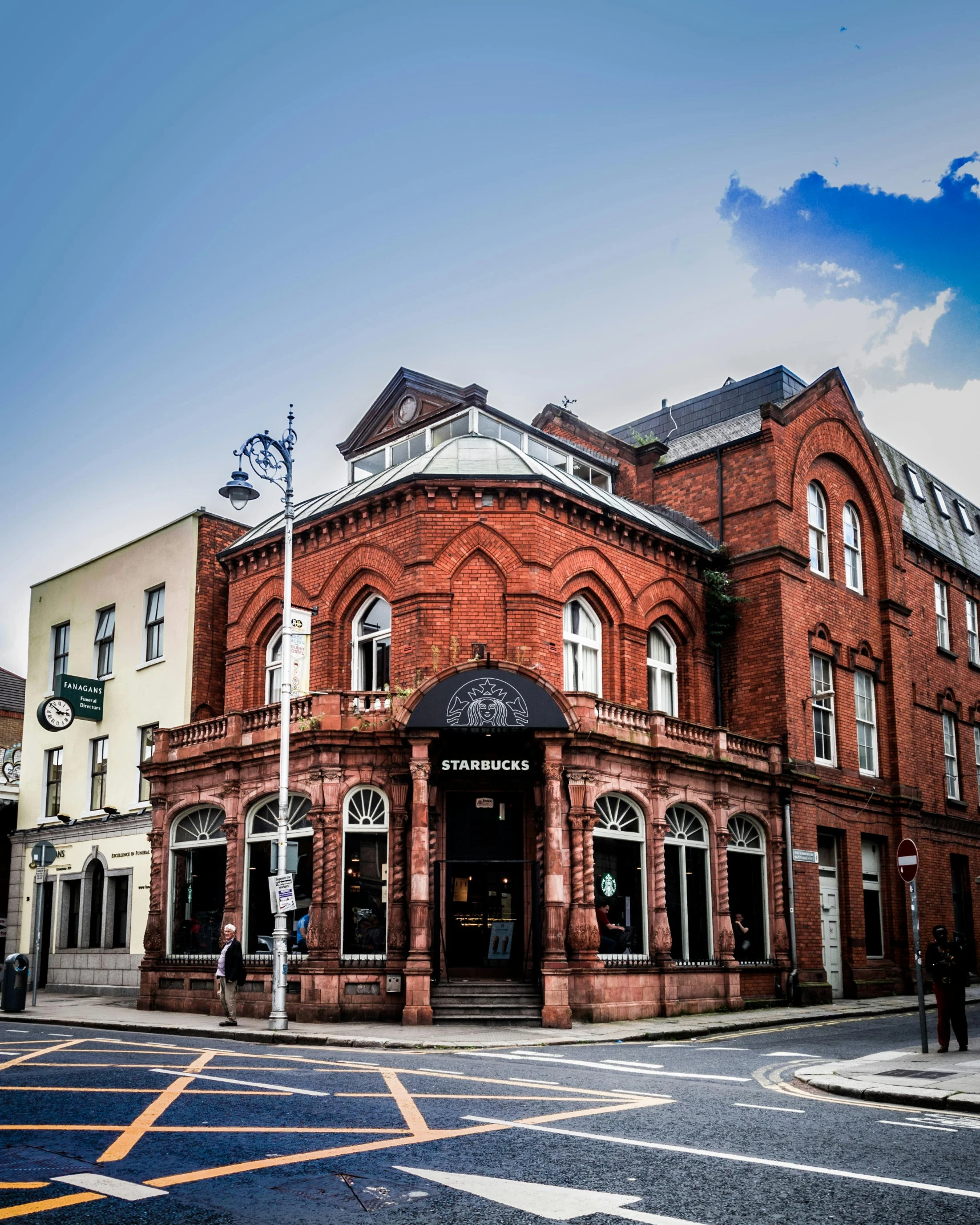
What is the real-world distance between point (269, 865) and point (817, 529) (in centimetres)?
1670

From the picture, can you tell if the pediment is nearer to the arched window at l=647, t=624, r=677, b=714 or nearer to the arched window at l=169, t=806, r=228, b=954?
the arched window at l=647, t=624, r=677, b=714

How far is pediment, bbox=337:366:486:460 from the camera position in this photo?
2894cm

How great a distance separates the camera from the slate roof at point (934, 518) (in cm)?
3631

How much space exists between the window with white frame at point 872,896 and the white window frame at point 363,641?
1384cm

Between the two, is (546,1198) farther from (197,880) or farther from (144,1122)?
(197,880)

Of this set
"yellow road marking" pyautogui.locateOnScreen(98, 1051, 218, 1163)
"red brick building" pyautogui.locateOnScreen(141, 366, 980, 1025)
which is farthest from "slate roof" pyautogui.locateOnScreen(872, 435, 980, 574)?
"yellow road marking" pyautogui.locateOnScreen(98, 1051, 218, 1163)

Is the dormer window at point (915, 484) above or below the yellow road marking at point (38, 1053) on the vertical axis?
above

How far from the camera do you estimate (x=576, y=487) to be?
85.7 feet

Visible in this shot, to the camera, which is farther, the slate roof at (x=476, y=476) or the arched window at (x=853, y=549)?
the arched window at (x=853, y=549)

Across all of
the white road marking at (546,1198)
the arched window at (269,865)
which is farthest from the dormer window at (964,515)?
the white road marking at (546,1198)

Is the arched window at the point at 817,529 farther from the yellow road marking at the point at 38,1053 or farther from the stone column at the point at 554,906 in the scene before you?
the yellow road marking at the point at 38,1053

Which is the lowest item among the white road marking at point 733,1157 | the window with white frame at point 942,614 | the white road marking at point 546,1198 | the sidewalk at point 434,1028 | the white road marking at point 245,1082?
the sidewalk at point 434,1028

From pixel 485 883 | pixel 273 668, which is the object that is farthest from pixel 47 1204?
pixel 273 668

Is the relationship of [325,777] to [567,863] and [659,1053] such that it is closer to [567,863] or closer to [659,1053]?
[567,863]
